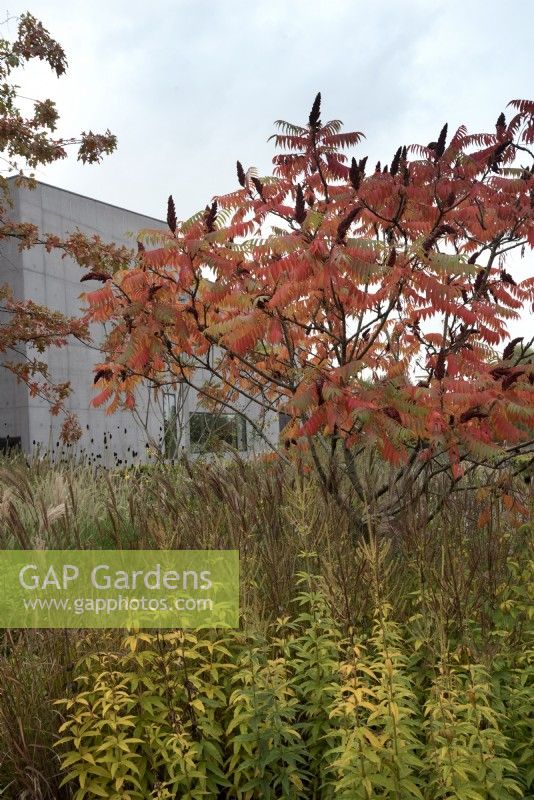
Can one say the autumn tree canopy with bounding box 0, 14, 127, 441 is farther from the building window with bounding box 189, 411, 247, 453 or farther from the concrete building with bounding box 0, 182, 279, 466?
the concrete building with bounding box 0, 182, 279, 466

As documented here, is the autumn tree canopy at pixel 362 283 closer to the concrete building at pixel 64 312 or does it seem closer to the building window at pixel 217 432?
the building window at pixel 217 432

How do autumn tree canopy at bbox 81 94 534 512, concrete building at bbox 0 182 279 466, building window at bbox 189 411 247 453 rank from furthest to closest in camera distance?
1. concrete building at bbox 0 182 279 466
2. building window at bbox 189 411 247 453
3. autumn tree canopy at bbox 81 94 534 512

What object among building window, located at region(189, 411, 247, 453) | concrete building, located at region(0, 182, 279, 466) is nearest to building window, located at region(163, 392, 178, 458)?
building window, located at region(189, 411, 247, 453)

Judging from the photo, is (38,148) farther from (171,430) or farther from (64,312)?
(64,312)

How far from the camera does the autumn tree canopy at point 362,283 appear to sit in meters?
4.71

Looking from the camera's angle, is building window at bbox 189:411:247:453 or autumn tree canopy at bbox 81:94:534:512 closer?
autumn tree canopy at bbox 81:94:534:512

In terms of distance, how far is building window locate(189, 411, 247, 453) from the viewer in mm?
12798

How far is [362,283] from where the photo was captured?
5.29m

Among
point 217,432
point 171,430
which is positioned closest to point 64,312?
point 217,432

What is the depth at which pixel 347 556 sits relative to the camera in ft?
13.5

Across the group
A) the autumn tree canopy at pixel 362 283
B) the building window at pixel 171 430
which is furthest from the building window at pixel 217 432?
the autumn tree canopy at pixel 362 283

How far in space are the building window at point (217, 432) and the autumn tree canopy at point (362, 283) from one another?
177 centimetres

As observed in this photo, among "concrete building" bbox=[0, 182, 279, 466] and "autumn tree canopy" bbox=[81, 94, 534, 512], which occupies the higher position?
"concrete building" bbox=[0, 182, 279, 466]

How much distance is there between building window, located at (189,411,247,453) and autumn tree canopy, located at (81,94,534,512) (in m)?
1.77
